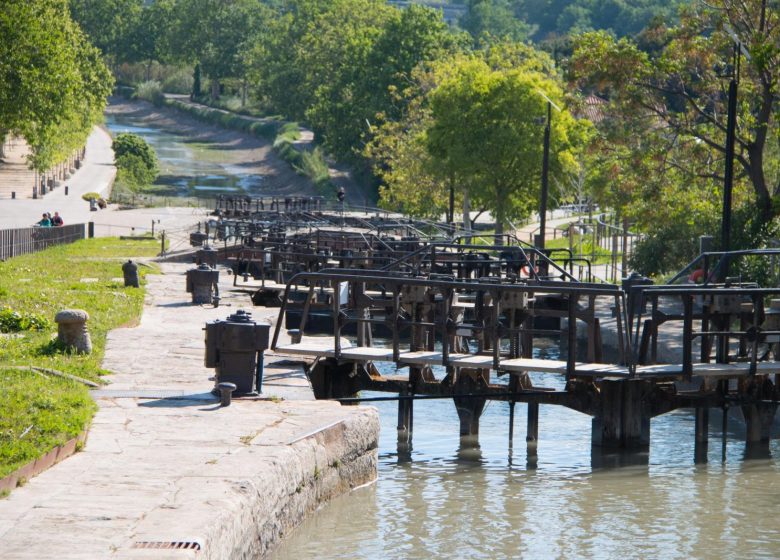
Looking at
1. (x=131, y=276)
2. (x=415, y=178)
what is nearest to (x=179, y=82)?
(x=415, y=178)

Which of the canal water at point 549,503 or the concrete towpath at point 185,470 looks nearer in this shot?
the concrete towpath at point 185,470

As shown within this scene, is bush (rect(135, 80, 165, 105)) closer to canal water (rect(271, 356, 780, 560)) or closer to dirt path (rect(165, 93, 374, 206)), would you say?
dirt path (rect(165, 93, 374, 206))

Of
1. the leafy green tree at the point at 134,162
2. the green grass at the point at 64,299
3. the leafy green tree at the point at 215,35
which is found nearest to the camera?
the green grass at the point at 64,299

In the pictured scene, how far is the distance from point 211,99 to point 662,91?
13023 centimetres

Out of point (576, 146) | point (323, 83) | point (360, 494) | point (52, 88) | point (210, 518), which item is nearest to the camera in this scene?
point (210, 518)

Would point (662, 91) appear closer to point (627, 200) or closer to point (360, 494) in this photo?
point (627, 200)

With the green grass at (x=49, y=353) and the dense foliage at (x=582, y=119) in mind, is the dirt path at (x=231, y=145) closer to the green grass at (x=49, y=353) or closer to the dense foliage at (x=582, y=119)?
the dense foliage at (x=582, y=119)

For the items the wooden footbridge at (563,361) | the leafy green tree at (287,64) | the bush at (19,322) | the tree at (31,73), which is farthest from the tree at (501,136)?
the leafy green tree at (287,64)

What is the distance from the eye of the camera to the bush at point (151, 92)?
536 ft

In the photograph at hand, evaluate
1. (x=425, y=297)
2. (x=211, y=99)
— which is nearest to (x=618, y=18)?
(x=211, y=99)

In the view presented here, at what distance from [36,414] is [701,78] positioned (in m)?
23.0

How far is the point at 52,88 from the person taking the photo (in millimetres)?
46844

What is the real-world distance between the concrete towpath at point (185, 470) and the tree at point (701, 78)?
16070 millimetres

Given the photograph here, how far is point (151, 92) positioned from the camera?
165875 mm
